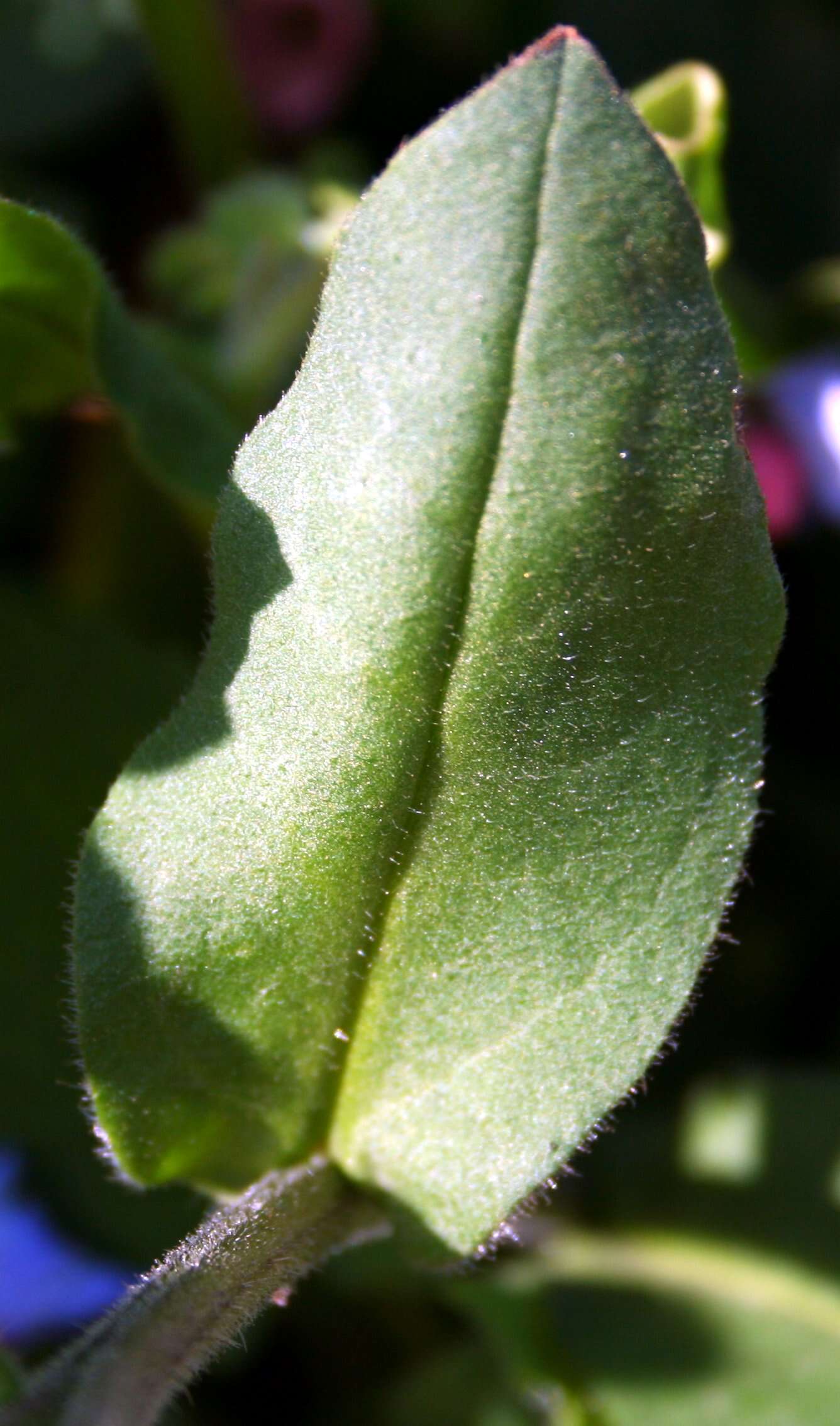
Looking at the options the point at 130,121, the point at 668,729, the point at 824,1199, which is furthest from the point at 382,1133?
the point at 130,121

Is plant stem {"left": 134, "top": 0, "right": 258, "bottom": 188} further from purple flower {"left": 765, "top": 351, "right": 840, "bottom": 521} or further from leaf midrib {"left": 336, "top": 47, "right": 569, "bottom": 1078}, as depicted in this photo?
leaf midrib {"left": 336, "top": 47, "right": 569, "bottom": 1078}

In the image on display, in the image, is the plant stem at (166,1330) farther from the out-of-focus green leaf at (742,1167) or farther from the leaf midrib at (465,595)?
the out-of-focus green leaf at (742,1167)

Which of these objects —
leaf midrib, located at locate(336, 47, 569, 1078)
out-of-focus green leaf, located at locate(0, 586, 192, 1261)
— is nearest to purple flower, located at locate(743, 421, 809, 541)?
out-of-focus green leaf, located at locate(0, 586, 192, 1261)

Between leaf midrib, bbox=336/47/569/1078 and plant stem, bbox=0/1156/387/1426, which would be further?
plant stem, bbox=0/1156/387/1426

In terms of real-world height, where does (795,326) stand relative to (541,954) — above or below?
below

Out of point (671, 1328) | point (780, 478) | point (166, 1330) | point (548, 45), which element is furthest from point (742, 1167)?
point (548, 45)

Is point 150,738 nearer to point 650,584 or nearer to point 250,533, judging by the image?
point 250,533
